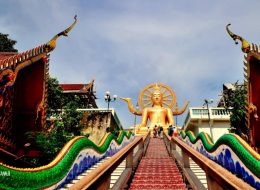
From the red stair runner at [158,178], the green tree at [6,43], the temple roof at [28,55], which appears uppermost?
the green tree at [6,43]

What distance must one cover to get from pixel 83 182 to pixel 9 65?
6412 millimetres

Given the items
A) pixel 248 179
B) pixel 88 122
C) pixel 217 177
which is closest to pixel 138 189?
pixel 248 179

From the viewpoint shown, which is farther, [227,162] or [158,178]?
[227,162]

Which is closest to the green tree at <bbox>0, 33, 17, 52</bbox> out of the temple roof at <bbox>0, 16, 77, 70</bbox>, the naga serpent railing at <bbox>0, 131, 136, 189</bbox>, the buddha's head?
the buddha's head

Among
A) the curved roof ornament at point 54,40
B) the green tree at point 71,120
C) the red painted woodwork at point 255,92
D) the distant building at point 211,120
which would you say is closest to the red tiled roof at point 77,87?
the green tree at point 71,120

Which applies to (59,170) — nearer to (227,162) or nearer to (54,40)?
(227,162)

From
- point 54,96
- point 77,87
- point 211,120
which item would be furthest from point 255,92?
point 77,87

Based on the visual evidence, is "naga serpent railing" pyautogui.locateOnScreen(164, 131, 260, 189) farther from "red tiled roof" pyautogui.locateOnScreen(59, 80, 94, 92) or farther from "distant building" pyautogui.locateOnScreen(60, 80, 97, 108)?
"red tiled roof" pyautogui.locateOnScreen(59, 80, 94, 92)

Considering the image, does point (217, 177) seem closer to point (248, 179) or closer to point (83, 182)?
point (83, 182)

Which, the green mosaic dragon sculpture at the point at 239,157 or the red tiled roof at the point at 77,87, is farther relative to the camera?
the red tiled roof at the point at 77,87

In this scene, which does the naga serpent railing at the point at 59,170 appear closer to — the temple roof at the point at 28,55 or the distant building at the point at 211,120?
the temple roof at the point at 28,55

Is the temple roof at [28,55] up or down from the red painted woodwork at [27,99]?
up

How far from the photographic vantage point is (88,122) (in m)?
22.6

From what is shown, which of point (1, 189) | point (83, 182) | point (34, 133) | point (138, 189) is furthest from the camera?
point (34, 133)
